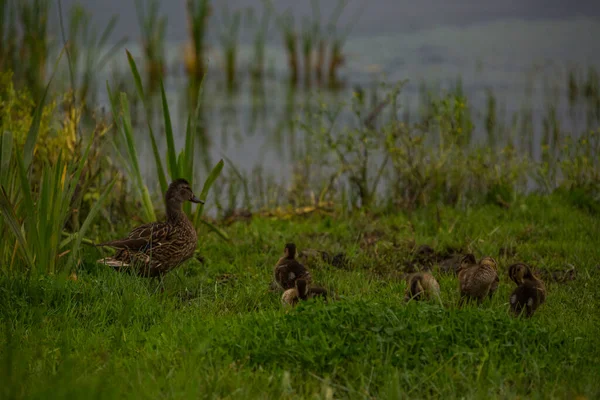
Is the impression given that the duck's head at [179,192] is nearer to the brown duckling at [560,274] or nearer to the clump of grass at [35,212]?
the clump of grass at [35,212]

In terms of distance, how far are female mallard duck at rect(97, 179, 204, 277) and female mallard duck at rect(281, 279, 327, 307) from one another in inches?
54.7

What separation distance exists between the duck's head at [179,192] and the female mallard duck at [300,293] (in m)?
1.94

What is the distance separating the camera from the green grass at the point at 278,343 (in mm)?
4582

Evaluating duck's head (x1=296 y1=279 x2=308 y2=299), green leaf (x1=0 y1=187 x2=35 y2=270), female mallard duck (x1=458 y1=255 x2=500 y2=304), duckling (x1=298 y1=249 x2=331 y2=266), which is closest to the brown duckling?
female mallard duck (x1=458 y1=255 x2=500 y2=304)

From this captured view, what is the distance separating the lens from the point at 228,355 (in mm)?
5020

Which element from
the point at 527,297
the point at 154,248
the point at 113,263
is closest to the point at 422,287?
the point at 527,297

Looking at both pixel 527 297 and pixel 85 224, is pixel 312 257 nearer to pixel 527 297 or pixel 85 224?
pixel 85 224

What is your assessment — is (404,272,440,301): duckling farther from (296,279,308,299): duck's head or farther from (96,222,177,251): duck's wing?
(96,222,177,251): duck's wing

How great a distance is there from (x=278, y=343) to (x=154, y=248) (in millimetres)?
2528

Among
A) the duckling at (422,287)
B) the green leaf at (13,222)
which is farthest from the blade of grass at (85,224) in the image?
the duckling at (422,287)

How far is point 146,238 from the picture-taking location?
730 centimetres

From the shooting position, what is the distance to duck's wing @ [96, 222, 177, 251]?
723 centimetres

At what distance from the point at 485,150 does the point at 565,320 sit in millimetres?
6219

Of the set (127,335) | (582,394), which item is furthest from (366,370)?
(127,335)
